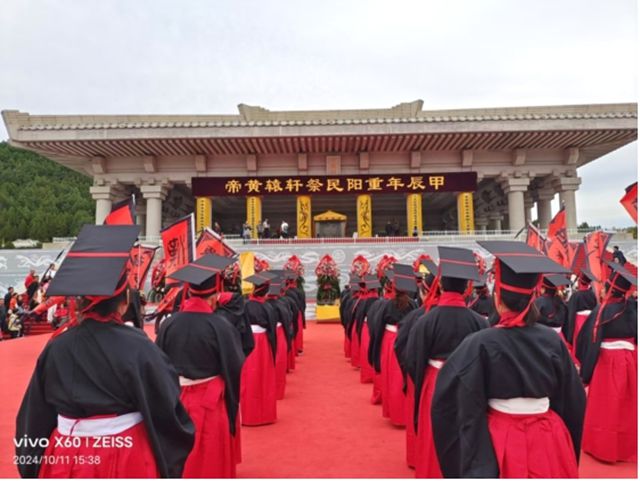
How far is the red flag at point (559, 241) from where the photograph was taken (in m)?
5.54

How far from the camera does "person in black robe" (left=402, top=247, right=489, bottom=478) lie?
2797 mm

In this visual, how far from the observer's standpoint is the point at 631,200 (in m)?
2.77

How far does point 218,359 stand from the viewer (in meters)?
2.77

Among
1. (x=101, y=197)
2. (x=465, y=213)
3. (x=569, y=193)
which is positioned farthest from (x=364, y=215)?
(x=101, y=197)

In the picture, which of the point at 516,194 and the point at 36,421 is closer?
the point at 36,421

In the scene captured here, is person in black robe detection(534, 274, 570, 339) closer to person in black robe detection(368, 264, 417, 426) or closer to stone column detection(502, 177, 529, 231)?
person in black robe detection(368, 264, 417, 426)

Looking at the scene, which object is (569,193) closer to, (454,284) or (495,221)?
(495,221)

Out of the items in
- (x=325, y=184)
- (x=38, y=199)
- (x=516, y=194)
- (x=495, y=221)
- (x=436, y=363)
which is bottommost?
(x=436, y=363)

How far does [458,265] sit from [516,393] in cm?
113

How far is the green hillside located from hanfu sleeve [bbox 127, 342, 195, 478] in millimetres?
25261

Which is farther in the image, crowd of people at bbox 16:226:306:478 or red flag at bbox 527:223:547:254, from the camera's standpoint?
red flag at bbox 527:223:547:254

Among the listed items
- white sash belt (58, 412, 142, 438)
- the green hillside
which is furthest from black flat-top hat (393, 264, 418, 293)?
the green hillside

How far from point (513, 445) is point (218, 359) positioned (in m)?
1.70
